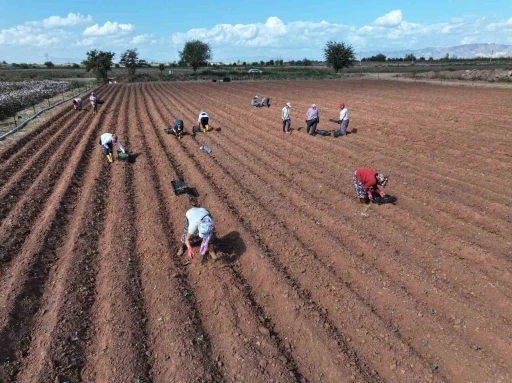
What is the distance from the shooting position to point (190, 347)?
17.0 feet

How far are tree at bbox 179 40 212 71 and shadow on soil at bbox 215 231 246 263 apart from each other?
94024mm

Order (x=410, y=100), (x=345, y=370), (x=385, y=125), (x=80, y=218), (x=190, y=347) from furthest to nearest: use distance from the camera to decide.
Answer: (x=410, y=100) < (x=385, y=125) < (x=80, y=218) < (x=190, y=347) < (x=345, y=370)

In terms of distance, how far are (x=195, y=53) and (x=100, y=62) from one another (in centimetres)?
3962

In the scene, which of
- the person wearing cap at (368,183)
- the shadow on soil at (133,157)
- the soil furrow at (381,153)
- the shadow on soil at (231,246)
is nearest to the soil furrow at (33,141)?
the shadow on soil at (133,157)

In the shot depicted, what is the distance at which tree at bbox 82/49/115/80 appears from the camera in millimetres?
59344

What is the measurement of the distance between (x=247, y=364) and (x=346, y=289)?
2217 mm

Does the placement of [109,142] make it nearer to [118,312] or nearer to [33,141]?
[33,141]

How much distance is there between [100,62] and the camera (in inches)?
2334

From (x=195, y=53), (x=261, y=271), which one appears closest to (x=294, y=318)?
(x=261, y=271)

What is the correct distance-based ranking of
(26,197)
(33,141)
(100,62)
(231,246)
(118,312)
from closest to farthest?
1. (118,312)
2. (231,246)
3. (26,197)
4. (33,141)
5. (100,62)

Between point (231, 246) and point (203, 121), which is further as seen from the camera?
point (203, 121)

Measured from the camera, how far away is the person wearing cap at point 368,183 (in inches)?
346

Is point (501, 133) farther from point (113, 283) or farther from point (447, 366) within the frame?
point (113, 283)

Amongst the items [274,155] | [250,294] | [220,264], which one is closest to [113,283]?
[220,264]
